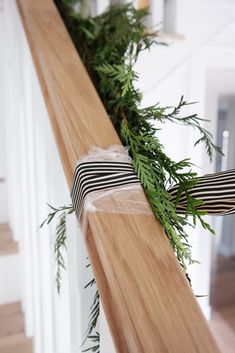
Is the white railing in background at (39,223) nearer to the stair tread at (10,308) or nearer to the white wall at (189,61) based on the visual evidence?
the stair tread at (10,308)

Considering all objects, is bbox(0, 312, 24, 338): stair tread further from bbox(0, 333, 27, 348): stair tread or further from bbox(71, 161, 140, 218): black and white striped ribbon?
bbox(71, 161, 140, 218): black and white striped ribbon

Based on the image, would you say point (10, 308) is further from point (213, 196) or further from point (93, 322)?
point (213, 196)

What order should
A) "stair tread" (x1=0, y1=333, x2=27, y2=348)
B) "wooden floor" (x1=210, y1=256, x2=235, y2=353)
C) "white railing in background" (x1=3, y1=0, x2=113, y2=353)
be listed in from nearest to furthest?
"white railing in background" (x1=3, y1=0, x2=113, y2=353)
"stair tread" (x1=0, y1=333, x2=27, y2=348)
"wooden floor" (x1=210, y1=256, x2=235, y2=353)

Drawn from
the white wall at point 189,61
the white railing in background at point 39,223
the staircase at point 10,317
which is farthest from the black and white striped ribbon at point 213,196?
the white wall at point 189,61

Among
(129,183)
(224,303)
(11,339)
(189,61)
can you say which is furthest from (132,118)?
(224,303)

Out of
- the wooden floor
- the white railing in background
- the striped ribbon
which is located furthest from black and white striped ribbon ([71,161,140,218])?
the wooden floor

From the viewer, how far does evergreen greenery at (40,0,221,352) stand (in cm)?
43

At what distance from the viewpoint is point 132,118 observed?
0.59m

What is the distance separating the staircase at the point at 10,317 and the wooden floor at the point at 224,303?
1360 mm

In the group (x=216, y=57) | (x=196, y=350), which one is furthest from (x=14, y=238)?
(x=216, y=57)

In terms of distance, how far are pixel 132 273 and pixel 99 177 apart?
0.14 meters

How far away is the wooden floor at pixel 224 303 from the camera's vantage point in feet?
9.17

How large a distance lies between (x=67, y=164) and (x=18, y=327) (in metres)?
0.76

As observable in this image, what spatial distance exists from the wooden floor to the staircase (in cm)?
136
